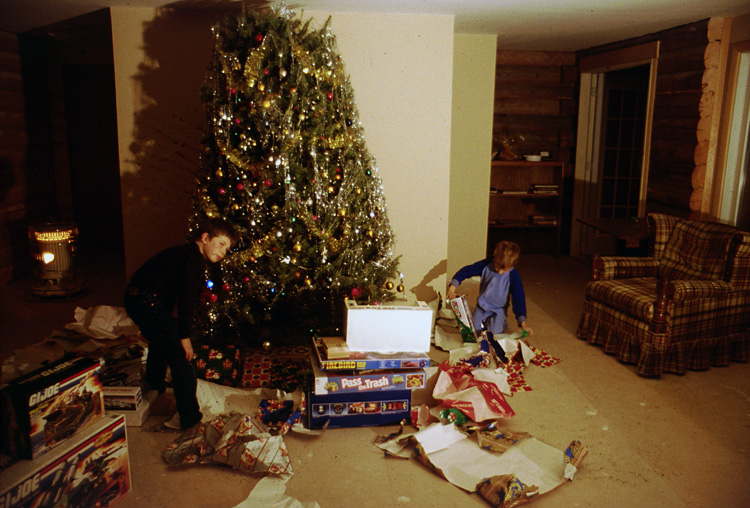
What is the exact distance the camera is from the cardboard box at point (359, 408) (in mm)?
3299

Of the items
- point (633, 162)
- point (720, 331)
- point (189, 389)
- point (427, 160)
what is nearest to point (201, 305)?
point (189, 389)

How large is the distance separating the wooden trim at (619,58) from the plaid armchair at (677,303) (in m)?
2.00

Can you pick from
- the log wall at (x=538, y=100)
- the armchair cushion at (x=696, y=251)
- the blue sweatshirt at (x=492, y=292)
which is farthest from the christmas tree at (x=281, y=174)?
the log wall at (x=538, y=100)

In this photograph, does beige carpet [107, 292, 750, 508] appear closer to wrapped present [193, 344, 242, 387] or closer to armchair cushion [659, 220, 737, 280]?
wrapped present [193, 344, 242, 387]

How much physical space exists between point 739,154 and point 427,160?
267cm

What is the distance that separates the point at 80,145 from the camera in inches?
284

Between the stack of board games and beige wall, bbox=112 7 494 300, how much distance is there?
1884mm

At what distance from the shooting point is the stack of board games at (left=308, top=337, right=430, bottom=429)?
322 centimetres

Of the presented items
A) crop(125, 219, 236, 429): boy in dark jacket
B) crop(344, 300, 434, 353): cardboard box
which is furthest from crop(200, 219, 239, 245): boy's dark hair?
crop(344, 300, 434, 353): cardboard box

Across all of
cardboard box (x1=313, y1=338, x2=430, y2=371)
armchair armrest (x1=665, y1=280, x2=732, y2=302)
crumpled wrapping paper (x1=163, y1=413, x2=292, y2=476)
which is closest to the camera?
crumpled wrapping paper (x1=163, y1=413, x2=292, y2=476)

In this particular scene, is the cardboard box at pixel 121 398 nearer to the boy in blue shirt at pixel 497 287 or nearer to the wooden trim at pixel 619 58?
the boy in blue shirt at pixel 497 287

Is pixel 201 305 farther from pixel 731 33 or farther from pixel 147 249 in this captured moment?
pixel 731 33

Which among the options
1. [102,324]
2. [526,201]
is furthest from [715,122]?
[102,324]

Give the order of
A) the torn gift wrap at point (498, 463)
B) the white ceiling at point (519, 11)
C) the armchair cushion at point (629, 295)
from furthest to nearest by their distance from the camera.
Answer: the white ceiling at point (519, 11) < the armchair cushion at point (629, 295) < the torn gift wrap at point (498, 463)
